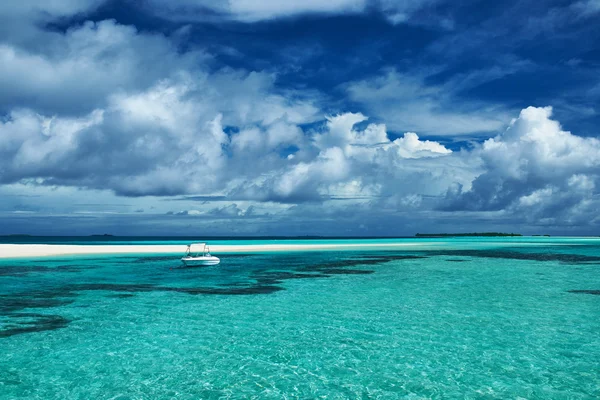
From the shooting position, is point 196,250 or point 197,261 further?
point 196,250

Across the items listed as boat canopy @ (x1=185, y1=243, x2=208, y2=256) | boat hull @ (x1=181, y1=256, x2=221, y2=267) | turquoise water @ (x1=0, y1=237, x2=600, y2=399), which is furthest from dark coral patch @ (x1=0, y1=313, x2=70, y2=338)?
boat canopy @ (x1=185, y1=243, x2=208, y2=256)

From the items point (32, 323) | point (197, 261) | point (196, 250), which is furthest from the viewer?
point (196, 250)

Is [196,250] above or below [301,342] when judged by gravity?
below

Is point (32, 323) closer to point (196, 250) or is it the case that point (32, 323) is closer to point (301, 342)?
point (301, 342)

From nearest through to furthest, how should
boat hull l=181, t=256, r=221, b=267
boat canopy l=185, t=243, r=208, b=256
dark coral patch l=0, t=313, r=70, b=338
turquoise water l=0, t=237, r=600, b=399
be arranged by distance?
turquoise water l=0, t=237, r=600, b=399 < dark coral patch l=0, t=313, r=70, b=338 < boat hull l=181, t=256, r=221, b=267 < boat canopy l=185, t=243, r=208, b=256

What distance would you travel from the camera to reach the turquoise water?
40.7ft

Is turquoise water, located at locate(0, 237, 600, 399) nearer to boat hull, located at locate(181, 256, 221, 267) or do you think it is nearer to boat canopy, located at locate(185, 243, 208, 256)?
boat hull, located at locate(181, 256, 221, 267)

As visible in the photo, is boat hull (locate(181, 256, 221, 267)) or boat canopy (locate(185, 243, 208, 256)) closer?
boat hull (locate(181, 256, 221, 267))

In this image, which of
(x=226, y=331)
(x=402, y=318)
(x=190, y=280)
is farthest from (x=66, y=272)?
(x=402, y=318)

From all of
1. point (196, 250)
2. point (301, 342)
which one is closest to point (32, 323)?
point (301, 342)

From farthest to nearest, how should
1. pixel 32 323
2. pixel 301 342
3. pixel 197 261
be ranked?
pixel 197 261, pixel 32 323, pixel 301 342

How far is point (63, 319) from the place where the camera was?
21.1m

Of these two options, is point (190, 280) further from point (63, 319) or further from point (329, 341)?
point (329, 341)

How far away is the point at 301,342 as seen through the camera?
16.9 metres
